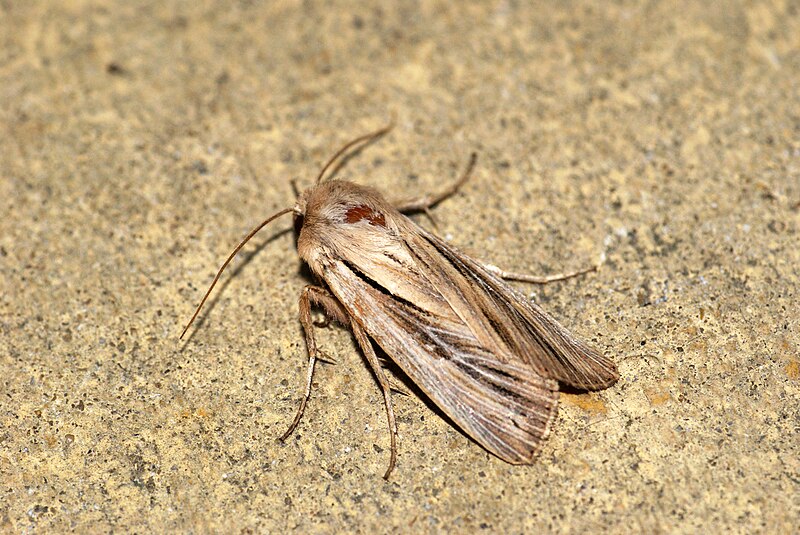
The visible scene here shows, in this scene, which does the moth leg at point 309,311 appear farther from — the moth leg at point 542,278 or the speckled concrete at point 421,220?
the moth leg at point 542,278

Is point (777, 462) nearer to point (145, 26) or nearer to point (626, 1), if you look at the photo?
point (626, 1)

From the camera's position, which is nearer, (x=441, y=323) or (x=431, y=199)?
(x=441, y=323)

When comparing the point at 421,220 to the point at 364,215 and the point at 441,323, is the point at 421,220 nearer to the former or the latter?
the point at 364,215

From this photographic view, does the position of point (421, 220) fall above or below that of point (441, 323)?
below

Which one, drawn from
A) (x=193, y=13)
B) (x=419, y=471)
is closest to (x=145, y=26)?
(x=193, y=13)

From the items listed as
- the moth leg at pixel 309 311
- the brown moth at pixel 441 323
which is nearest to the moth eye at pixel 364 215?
the brown moth at pixel 441 323

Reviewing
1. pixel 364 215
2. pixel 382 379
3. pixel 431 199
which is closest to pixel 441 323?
pixel 382 379

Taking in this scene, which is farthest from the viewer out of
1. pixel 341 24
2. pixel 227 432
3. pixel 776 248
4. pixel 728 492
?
pixel 341 24
